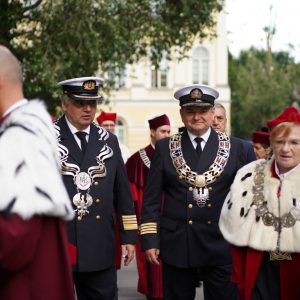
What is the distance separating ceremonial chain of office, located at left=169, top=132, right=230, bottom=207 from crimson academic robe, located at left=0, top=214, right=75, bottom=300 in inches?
108

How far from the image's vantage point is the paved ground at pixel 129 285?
33.9 ft

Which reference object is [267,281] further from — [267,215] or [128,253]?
[128,253]

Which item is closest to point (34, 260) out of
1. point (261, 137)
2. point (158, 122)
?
point (261, 137)

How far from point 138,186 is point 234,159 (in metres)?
3.85

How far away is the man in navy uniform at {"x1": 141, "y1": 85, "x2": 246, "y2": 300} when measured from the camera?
656cm

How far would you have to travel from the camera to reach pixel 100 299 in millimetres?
6324

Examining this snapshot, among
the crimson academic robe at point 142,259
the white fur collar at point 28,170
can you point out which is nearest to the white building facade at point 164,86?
the crimson academic robe at point 142,259

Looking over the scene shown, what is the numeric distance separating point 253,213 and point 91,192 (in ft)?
4.09

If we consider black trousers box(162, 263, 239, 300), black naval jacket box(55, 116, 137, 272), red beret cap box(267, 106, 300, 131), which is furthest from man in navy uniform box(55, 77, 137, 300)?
red beret cap box(267, 106, 300, 131)

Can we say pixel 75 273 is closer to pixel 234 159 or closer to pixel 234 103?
pixel 234 159

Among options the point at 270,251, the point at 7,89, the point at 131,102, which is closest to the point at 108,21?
the point at 270,251

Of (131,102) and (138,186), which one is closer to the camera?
(138,186)

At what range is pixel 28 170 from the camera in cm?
356

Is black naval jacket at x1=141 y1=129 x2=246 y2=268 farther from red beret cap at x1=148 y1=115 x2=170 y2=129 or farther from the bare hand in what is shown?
red beret cap at x1=148 y1=115 x2=170 y2=129
